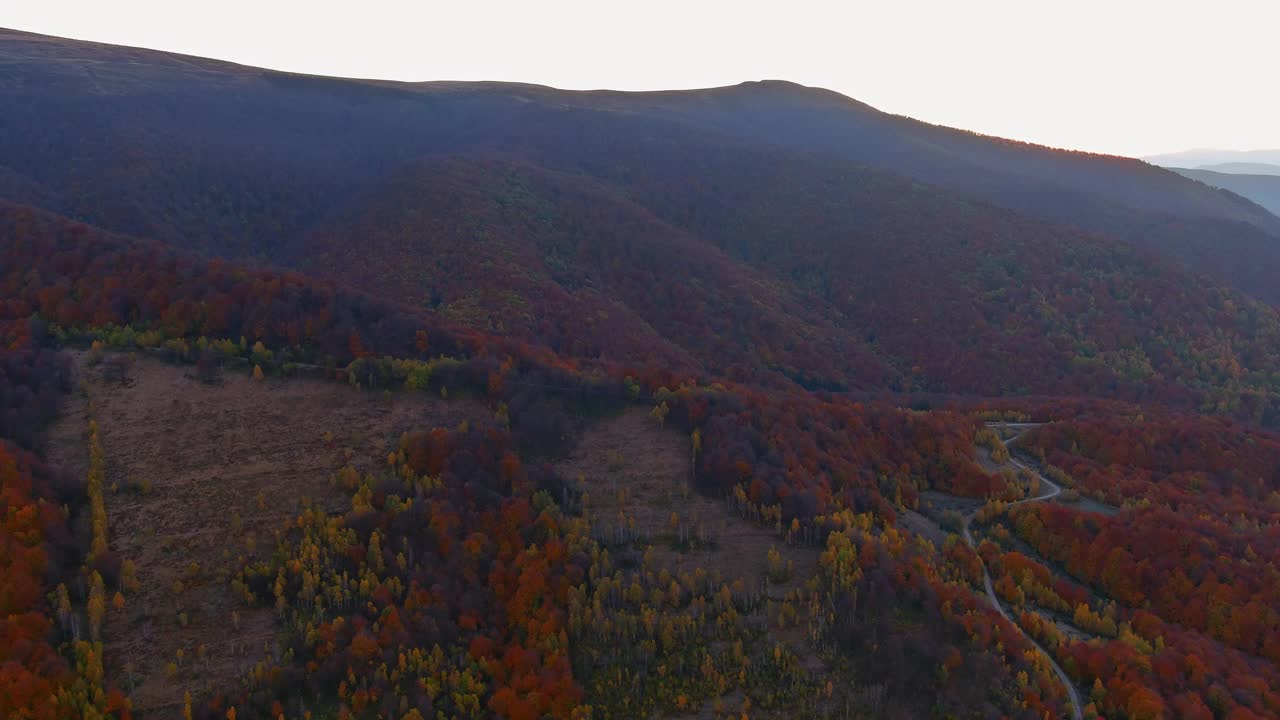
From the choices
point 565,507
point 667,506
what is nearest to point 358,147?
point 565,507

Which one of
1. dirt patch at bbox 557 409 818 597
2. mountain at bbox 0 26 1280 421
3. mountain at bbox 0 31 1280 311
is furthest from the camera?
mountain at bbox 0 31 1280 311

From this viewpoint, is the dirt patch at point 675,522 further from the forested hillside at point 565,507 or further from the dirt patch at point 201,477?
the dirt patch at point 201,477

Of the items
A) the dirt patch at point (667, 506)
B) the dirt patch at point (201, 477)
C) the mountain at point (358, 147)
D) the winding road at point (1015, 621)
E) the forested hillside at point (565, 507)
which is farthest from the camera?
the mountain at point (358, 147)

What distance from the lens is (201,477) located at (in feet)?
100

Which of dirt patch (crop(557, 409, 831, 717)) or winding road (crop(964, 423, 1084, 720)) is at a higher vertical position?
dirt patch (crop(557, 409, 831, 717))

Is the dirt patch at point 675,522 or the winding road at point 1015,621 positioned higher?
the dirt patch at point 675,522

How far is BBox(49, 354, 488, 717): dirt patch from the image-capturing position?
22594mm

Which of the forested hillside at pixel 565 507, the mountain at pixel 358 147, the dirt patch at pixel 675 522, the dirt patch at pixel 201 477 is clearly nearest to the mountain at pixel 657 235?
the mountain at pixel 358 147

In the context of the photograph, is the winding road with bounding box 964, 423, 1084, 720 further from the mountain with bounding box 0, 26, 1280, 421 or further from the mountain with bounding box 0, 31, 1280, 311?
the mountain with bounding box 0, 31, 1280, 311

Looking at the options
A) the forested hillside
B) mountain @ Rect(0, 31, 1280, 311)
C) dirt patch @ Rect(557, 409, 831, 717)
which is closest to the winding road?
the forested hillside

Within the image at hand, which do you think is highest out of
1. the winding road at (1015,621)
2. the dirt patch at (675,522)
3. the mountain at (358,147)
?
the mountain at (358,147)

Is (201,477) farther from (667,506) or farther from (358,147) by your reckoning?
(358,147)

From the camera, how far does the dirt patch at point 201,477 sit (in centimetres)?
2259

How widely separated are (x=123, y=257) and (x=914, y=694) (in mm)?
46851
